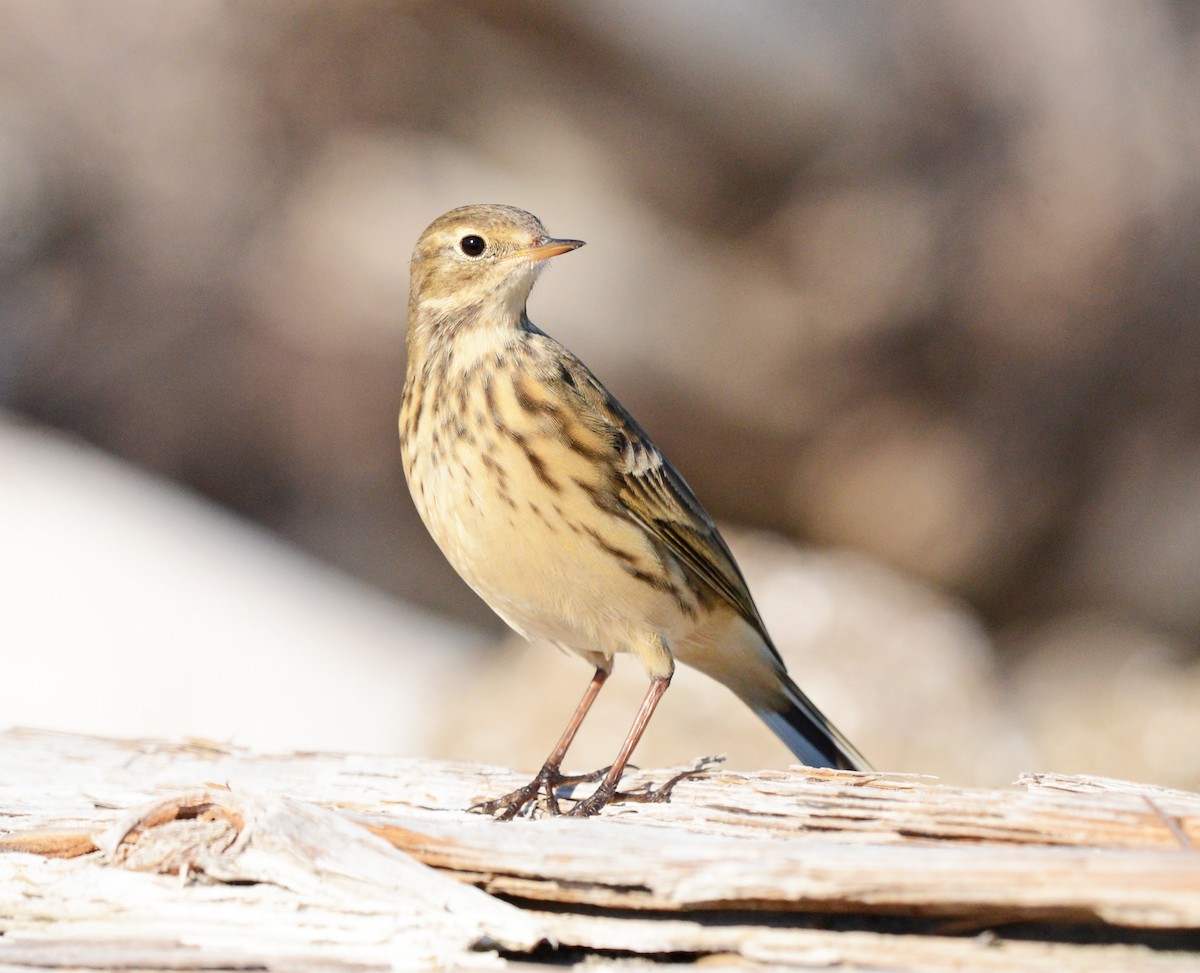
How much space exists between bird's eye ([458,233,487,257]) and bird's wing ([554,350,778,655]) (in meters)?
0.59

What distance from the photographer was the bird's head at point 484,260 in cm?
529

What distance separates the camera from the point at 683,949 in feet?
10.3

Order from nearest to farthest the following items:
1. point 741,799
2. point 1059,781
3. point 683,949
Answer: point 683,949 < point 1059,781 < point 741,799

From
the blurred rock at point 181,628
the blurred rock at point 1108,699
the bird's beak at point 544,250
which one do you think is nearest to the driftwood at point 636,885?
the bird's beak at point 544,250

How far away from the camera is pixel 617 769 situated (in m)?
4.84

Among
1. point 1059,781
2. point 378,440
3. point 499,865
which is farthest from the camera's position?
point 378,440

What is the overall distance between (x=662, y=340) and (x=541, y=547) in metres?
5.14

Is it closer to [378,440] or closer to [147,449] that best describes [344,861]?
[378,440]

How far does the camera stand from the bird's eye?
5.36m

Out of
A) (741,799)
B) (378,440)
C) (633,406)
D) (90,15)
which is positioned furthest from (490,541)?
(90,15)

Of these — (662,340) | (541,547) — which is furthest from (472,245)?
(662,340)

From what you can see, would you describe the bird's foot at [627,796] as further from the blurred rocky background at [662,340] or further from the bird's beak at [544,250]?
the blurred rocky background at [662,340]

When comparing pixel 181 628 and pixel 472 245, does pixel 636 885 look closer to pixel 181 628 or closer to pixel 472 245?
pixel 472 245

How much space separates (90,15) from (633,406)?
4711 mm
